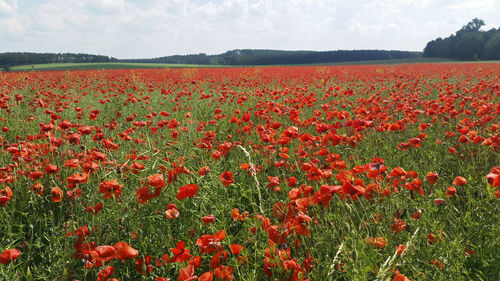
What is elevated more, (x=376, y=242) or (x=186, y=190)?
(x=186, y=190)

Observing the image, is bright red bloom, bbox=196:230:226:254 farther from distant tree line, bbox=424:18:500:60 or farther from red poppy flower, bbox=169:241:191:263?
distant tree line, bbox=424:18:500:60

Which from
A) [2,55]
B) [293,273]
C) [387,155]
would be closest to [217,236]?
[293,273]

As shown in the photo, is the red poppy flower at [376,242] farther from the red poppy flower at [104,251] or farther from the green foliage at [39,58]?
the green foliage at [39,58]

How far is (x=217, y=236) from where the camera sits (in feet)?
4.52

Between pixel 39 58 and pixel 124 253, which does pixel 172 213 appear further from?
pixel 39 58

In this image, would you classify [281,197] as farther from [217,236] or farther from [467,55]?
[467,55]

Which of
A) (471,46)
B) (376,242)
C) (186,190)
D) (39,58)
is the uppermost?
(471,46)

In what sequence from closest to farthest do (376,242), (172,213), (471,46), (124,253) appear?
1. (124,253)
2. (376,242)
3. (172,213)
4. (471,46)

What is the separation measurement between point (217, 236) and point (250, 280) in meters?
0.26

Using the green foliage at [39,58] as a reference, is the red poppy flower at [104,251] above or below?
below

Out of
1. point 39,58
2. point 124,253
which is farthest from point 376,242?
point 39,58

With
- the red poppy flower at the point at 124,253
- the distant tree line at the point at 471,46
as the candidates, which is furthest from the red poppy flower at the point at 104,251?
the distant tree line at the point at 471,46

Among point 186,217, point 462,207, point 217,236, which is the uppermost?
point 217,236

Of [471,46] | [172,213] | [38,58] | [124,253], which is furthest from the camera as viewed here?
[38,58]
